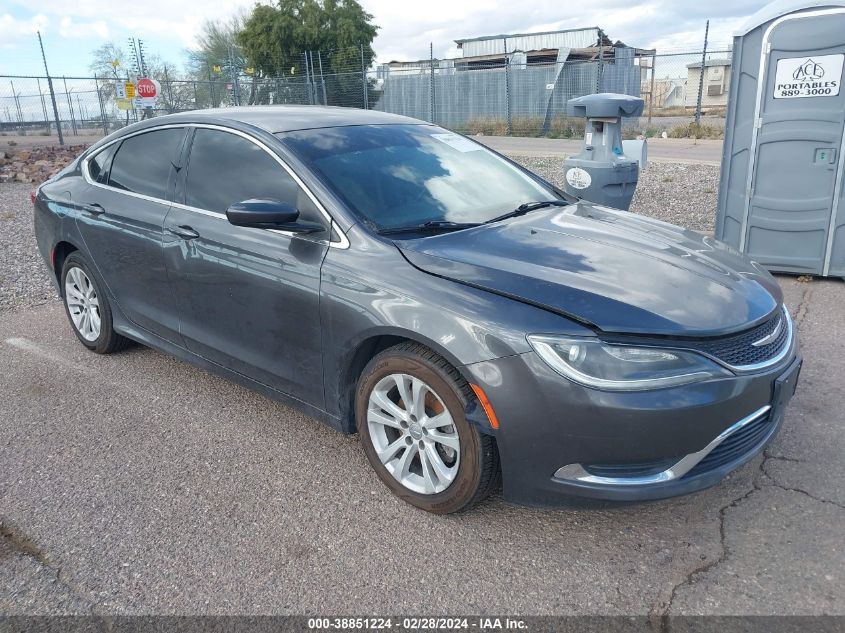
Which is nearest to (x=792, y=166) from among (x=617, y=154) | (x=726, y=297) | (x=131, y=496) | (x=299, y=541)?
(x=617, y=154)

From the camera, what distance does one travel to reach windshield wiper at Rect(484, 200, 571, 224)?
3564 mm

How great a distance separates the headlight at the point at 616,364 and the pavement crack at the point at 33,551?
6.20ft

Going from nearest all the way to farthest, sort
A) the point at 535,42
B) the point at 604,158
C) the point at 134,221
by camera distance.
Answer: the point at 134,221, the point at 604,158, the point at 535,42

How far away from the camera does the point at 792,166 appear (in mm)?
6184

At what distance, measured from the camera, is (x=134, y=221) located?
4.14m

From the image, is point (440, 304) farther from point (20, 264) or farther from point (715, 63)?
point (715, 63)

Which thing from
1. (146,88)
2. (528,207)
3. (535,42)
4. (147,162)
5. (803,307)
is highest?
(535,42)

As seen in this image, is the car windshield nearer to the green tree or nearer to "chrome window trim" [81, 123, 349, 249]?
"chrome window trim" [81, 123, 349, 249]

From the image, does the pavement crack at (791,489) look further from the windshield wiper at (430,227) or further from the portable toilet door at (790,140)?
the portable toilet door at (790,140)

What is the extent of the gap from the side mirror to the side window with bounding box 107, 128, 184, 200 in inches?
43.3

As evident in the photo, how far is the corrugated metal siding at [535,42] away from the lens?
3429 centimetres

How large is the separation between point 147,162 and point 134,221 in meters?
0.39

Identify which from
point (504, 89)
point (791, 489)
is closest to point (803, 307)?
point (791, 489)

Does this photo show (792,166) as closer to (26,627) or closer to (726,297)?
(726,297)
